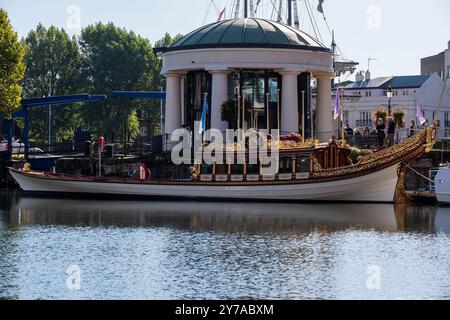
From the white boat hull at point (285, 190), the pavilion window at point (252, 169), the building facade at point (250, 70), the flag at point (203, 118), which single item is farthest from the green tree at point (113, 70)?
the pavilion window at point (252, 169)

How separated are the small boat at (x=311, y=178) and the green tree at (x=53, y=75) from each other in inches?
2480

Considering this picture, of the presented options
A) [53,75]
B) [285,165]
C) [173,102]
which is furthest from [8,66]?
[53,75]

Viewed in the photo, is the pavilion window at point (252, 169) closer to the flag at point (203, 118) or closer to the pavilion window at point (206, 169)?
the pavilion window at point (206, 169)

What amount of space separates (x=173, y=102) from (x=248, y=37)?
1014 cm

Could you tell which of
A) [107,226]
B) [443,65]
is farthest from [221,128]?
[443,65]

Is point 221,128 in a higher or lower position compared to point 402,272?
higher

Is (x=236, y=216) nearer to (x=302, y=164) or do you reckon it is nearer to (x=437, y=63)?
(x=302, y=164)

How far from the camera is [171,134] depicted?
310 ft

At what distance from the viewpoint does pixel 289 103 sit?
302 ft

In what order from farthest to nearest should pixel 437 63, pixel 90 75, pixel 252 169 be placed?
pixel 437 63
pixel 90 75
pixel 252 169

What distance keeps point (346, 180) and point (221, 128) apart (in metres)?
18.9

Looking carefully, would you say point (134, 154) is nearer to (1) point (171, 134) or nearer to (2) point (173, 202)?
(1) point (171, 134)

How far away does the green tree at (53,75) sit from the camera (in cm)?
13962

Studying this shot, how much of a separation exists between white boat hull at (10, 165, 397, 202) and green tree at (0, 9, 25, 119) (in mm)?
16682
